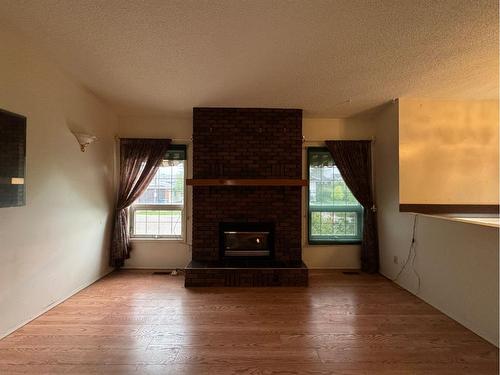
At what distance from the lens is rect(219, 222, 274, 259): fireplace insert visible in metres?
3.66

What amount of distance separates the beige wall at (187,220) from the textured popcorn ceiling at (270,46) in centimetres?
80

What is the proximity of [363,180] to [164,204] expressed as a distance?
3.17 meters

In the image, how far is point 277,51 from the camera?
86.7 inches

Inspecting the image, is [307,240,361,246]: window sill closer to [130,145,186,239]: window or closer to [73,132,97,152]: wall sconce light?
[130,145,186,239]: window

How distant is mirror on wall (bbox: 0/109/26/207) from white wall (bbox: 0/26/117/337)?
69 mm

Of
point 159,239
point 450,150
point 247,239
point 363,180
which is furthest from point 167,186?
point 450,150

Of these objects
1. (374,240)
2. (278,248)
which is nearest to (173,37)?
(278,248)

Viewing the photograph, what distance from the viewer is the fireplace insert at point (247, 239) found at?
3.66 meters

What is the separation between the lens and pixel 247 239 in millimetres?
3693

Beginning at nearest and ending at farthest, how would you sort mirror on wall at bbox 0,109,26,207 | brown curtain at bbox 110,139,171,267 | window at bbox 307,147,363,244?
mirror on wall at bbox 0,109,26,207, brown curtain at bbox 110,139,171,267, window at bbox 307,147,363,244

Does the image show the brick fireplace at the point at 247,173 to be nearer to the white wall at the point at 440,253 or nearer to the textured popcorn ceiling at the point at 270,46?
the textured popcorn ceiling at the point at 270,46

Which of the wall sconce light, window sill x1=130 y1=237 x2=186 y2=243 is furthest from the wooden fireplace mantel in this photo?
the wall sconce light

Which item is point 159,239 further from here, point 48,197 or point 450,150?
point 450,150

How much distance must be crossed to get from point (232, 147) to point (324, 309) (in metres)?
2.39
